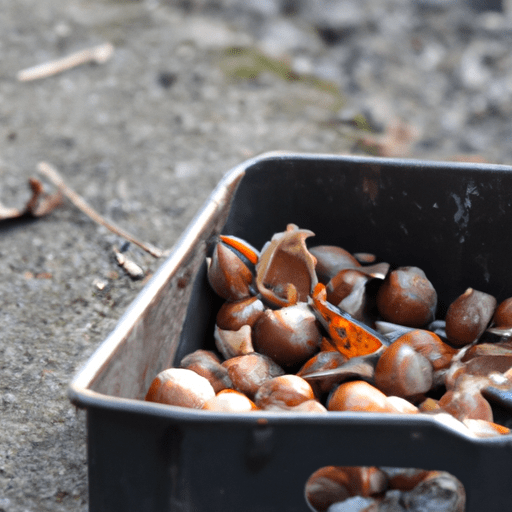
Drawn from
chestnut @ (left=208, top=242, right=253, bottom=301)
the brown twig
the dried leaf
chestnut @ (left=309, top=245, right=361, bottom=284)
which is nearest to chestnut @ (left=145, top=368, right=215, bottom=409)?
chestnut @ (left=208, top=242, right=253, bottom=301)

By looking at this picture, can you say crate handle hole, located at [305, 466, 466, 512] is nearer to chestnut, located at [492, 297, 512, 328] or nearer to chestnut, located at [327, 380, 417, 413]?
chestnut, located at [327, 380, 417, 413]

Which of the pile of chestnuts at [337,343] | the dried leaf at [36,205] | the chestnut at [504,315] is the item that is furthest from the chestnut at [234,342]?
the dried leaf at [36,205]

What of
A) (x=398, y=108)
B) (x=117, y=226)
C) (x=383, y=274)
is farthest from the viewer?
(x=398, y=108)

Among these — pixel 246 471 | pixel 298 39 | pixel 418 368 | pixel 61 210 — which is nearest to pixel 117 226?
pixel 61 210

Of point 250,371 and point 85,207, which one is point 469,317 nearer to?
point 250,371

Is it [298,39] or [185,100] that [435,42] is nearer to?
[298,39]

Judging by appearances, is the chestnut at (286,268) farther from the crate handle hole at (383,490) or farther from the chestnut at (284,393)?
the crate handle hole at (383,490)

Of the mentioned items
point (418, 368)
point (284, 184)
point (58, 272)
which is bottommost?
point (58, 272)
